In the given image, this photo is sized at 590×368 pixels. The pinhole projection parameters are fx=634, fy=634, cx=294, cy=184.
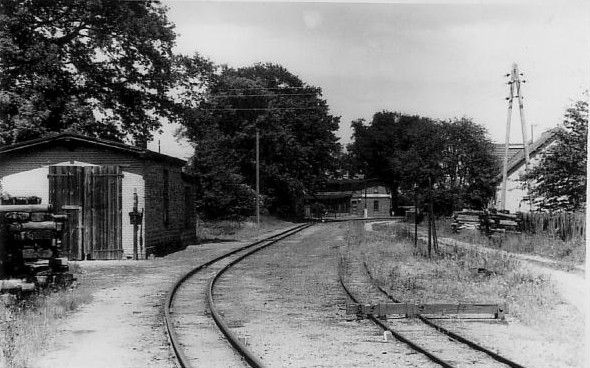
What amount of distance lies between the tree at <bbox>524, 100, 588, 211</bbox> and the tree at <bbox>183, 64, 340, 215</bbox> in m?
29.7

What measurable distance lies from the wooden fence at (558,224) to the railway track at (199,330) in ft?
41.2

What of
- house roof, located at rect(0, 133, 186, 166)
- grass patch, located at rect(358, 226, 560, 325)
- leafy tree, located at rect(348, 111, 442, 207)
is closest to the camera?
grass patch, located at rect(358, 226, 560, 325)

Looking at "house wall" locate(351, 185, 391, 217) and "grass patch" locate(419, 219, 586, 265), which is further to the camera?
"house wall" locate(351, 185, 391, 217)

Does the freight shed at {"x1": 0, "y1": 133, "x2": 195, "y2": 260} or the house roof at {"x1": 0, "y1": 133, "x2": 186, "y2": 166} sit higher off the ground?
the house roof at {"x1": 0, "y1": 133, "x2": 186, "y2": 166}

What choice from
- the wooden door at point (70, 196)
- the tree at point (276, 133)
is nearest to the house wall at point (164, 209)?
the wooden door at point (70, 196)

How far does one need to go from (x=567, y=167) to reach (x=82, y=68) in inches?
794

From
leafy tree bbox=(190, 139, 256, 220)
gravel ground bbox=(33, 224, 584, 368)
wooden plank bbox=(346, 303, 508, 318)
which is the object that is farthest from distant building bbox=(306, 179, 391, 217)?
wooden plank bbox=(346, 303, 508, 318)

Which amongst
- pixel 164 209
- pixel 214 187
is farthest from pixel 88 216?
pixel 214 187

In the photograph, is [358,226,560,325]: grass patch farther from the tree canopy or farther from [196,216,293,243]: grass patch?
the tree canopy

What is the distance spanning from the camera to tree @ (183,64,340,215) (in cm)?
5494

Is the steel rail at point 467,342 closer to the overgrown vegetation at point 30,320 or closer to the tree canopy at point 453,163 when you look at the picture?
the overgrown vegetation at point 30,320

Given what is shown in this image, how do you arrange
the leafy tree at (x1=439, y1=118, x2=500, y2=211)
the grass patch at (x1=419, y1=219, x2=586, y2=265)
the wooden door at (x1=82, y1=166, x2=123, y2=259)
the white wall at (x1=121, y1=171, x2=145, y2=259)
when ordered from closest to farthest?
the grass patch at (x1=419, y1=219, x2=586, y2=265) < the wooden door at (x1=82, y1=166, x2=123, y2=259) < the white wall at (x1=121, y1=171, x2=145, y2=259) < the leafy tree at (x1=439, y1=118, x2=500, y2=211)

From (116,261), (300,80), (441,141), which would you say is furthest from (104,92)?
(300,80)

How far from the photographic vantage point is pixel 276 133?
55656mm
